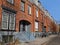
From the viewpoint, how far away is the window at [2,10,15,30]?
20625 mm

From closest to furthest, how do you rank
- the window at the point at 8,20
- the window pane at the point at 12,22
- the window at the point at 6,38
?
1. the window at the point at 6,38
2. the window at the point at 8,20
3. the window pane at the point at 12,22

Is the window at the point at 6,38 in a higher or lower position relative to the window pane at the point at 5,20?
lower

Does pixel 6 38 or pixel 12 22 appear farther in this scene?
pixel 12 22

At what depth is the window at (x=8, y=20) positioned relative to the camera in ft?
67.7

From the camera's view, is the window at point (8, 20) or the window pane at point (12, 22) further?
the window pane at point (12, 22)

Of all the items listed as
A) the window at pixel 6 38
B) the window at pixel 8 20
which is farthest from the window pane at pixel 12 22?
the window at pixel 6 38

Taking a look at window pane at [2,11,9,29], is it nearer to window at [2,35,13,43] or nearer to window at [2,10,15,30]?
window at [2,10,15,30]

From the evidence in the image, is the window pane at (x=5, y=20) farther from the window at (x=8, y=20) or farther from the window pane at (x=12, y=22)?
the window pane at (x=12, y=22)

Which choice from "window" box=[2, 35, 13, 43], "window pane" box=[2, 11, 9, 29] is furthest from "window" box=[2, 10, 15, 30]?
"window" box=[2, 35, 13, 43]

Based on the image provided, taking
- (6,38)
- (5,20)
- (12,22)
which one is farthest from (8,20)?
(6,38)

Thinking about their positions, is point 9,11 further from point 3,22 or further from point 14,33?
point 14,33

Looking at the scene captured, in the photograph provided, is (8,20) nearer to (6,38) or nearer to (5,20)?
(5,20)

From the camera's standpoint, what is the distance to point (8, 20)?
71.1 ft

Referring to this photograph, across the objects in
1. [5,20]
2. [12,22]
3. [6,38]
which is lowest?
[6,38]
